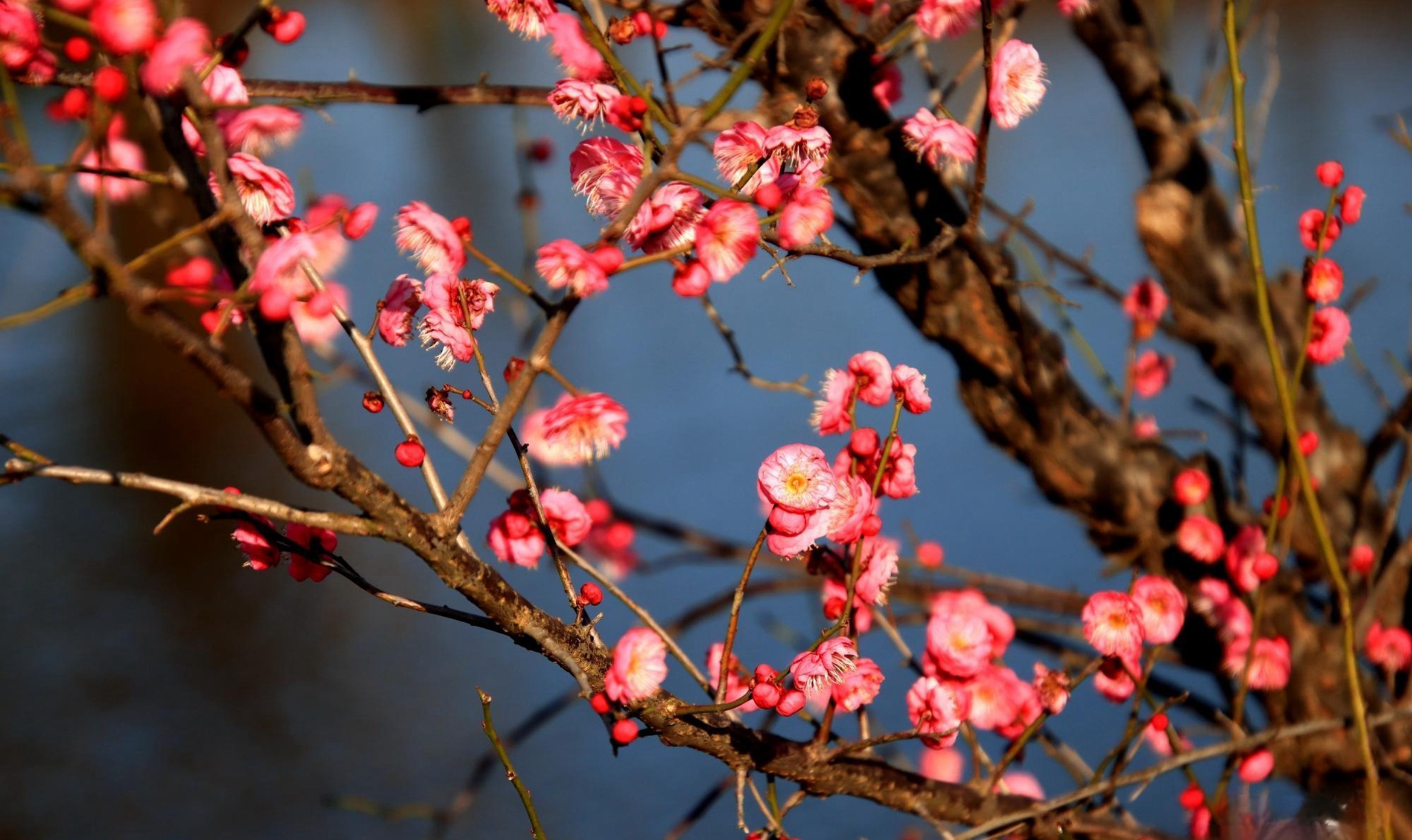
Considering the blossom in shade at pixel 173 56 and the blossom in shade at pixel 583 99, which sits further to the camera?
the blossom in shade at pixel 583 99

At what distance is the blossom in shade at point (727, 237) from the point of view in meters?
0.37

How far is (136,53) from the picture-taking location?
0.31 m

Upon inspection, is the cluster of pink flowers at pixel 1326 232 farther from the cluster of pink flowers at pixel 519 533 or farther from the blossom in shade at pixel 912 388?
the cluster of pink flowers at pixel 519 533

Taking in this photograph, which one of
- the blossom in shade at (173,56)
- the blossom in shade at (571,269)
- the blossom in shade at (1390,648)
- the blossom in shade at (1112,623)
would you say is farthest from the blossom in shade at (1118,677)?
the blossom in shade at (173,56)

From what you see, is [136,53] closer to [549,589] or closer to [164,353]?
[549,589]

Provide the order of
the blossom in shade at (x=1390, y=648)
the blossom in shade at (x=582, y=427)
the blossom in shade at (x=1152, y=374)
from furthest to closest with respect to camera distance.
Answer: the blossom in shade at (x=1152, y=374) → the blossom in shade at (x=1390, y=648) → the blossom in shade at (x=582, y=427)

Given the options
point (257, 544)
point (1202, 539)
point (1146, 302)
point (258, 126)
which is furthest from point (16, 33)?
point (1146, 302)

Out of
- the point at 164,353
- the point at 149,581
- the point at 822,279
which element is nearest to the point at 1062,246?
the point at 822,279

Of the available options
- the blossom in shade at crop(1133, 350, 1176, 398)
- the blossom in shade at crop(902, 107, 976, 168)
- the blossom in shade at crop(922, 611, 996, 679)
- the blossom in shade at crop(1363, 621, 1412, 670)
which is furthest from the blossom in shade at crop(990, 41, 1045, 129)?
the blossom in shade at crop(1133, 350, 1176, 398)

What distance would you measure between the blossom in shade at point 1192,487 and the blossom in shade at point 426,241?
0.51 m

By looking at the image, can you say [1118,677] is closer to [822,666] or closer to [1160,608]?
[1160,608]

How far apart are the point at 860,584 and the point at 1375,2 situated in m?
2.40

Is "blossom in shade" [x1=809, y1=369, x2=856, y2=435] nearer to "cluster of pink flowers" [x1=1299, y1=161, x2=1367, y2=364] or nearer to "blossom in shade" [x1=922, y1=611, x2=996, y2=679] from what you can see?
"blossom in shade" [x1=922, y1=611, x2=996, y2=679]

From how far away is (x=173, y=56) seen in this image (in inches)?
11.9
